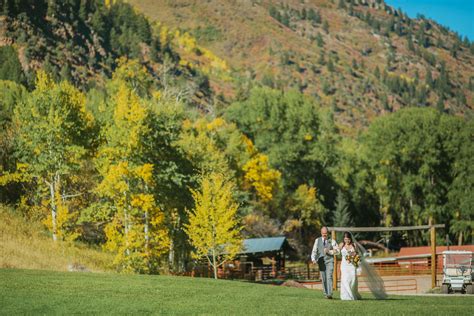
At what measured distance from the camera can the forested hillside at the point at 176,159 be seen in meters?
44.9

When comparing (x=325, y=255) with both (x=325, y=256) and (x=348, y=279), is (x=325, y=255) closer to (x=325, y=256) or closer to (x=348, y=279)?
(x=325, y=256)

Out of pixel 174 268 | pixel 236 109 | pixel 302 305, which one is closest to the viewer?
pixel 302 305

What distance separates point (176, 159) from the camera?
1996 inches

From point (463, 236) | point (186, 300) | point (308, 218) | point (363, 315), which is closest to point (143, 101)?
point (186, 300)

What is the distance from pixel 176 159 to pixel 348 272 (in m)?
29.4

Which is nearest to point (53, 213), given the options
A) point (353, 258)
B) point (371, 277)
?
point (371, 277)

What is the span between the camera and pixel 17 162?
49.9 metres

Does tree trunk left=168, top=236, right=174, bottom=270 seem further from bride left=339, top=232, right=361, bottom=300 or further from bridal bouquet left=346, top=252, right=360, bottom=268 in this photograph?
bridal bouquet left=346, top=252, right=360, bottom=268

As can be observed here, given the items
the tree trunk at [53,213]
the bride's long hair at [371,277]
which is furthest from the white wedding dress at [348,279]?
the tree trunk at [53,213]

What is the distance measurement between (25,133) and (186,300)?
3148cm

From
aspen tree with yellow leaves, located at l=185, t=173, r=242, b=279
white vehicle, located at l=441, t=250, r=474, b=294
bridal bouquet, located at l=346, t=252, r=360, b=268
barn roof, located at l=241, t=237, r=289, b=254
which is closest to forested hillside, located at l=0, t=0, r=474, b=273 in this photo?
aspen tree with yellow leaves, located at l=185, t=173, r=242, b=279

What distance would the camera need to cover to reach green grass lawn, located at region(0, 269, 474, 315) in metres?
18.0

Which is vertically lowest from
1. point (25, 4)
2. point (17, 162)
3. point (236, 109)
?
point (17, 162)

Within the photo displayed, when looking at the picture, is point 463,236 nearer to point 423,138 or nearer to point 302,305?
point 423,138
